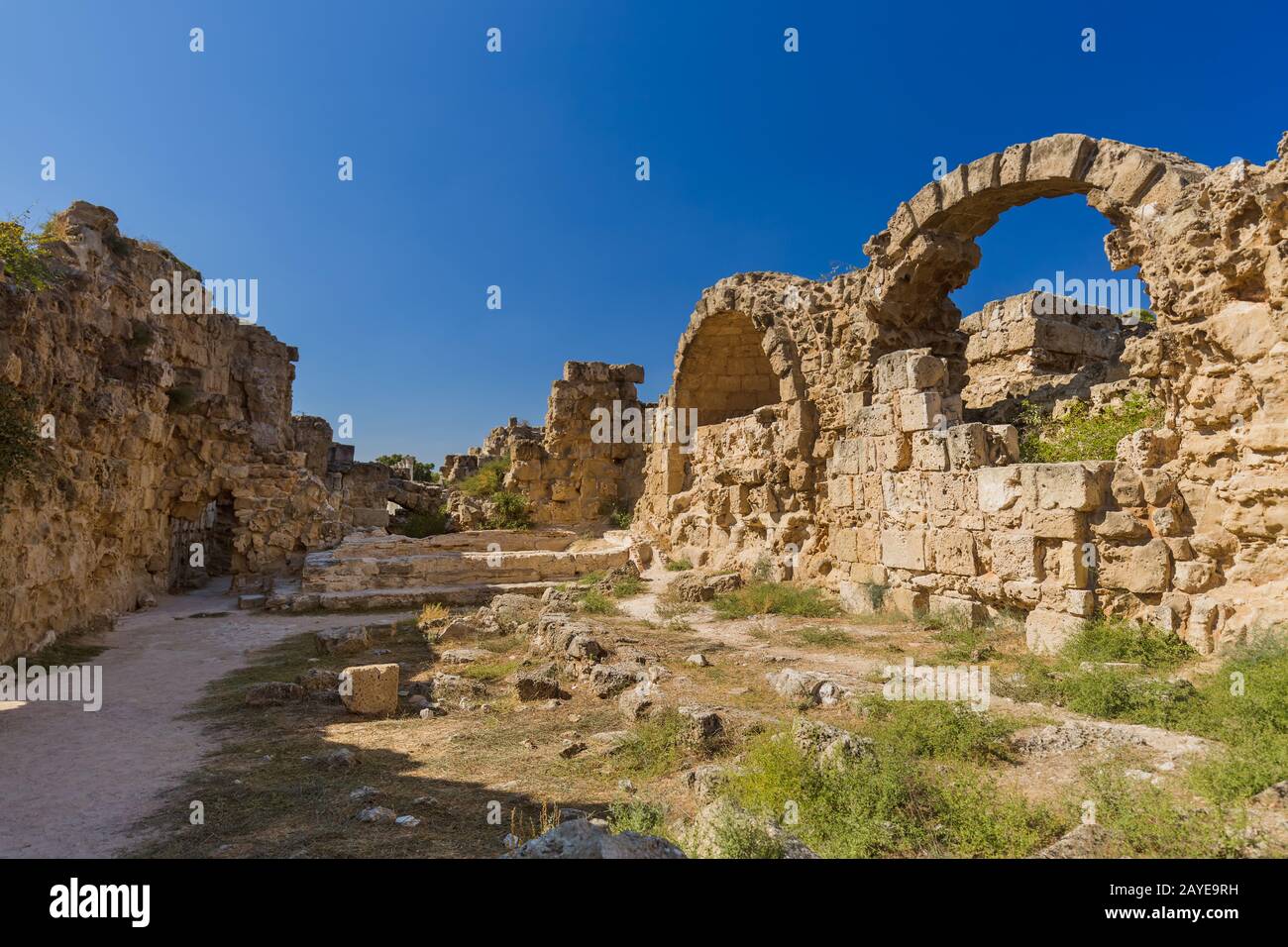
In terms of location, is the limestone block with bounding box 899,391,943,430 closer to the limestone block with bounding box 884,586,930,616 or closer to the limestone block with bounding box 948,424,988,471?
the limestone block with bounding box 948,424,988,471

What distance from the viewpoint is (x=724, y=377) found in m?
14.1

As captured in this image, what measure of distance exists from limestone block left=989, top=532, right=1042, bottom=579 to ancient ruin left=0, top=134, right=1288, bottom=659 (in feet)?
0.11

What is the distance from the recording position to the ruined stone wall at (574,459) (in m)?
18.2

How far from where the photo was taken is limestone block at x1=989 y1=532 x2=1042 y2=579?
6375 millimetres

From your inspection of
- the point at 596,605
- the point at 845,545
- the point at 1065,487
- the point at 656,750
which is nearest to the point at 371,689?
the point at 656,750

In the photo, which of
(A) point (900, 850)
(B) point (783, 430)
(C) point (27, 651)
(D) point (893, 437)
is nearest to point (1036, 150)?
(D) point (893, 437)

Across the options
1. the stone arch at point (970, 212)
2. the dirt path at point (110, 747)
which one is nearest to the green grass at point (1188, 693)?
the stone arch at point (970, 212)

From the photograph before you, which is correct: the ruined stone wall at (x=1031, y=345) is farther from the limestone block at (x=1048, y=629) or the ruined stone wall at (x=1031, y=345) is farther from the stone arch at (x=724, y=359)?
the limestone block at (x=1048, y=629)

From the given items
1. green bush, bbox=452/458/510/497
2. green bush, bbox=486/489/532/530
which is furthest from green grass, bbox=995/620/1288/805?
green bush, bbox=452/458/510/497

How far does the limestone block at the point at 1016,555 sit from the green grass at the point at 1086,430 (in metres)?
0.90

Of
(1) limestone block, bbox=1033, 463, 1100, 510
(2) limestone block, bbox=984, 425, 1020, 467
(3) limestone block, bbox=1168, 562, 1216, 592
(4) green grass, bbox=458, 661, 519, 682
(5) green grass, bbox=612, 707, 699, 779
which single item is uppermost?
(2) limestone block, bbox=984, 425, 1020, 467

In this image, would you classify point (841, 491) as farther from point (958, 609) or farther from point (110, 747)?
point (110, 747)
